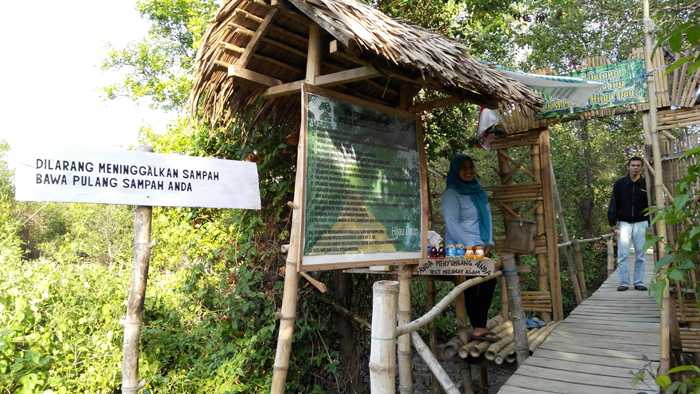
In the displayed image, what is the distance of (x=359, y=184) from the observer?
3514 mm

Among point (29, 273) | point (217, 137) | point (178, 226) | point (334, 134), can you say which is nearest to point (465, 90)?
Answer: point (334, 134)

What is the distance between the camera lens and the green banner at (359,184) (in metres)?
3.18

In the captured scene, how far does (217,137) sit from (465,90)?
8.42ft

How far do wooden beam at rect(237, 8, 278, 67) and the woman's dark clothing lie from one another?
2.96m

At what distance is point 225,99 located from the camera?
3916 mm

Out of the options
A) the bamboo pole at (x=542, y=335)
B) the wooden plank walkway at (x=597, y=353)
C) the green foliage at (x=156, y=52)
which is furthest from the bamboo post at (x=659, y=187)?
the green foliage at (x=156, y=52)

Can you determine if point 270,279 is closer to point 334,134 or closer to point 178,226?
point 178,226

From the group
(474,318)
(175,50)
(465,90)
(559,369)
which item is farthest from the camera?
(175,50)

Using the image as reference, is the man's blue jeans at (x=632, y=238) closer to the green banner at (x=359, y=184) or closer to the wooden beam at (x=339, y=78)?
the green banner at (x=359, y=184)

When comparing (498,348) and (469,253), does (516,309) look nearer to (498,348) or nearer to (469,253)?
(498,348)

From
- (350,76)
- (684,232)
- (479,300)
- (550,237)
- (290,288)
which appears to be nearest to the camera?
(684,232)

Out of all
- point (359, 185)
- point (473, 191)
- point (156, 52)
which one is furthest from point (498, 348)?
point (156, 52)

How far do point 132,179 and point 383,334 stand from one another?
1444 millimetres

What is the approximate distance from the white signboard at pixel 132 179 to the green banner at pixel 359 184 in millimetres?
481
